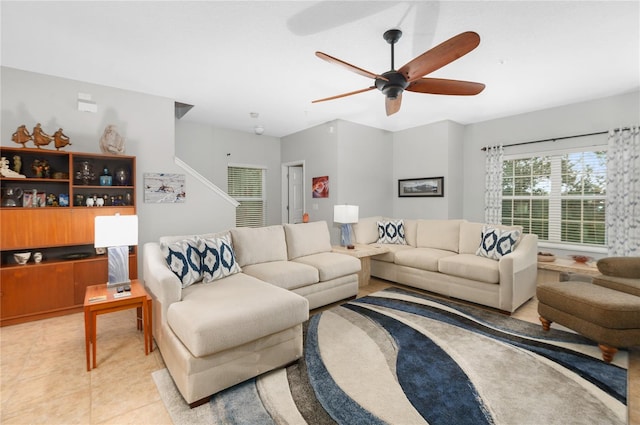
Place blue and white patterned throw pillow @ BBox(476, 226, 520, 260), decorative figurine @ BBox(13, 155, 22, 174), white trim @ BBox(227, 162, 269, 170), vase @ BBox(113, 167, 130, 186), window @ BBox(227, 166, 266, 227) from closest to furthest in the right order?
decorative figurine @ BBox(13, 155, 22, 174) < blue and white patterned throw pillow @ BBox(476, 226, 520, 260) < vase @ BBox(113, 167, 130, 186) < white trim @ BBox(227, 162, 269, 170) < window @ BBox(227, 166, 266, 227)

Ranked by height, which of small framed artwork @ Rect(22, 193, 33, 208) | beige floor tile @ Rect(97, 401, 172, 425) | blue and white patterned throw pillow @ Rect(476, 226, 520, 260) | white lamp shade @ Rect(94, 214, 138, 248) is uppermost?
small framed artwork @ Rect(22, 193, 33, 208)

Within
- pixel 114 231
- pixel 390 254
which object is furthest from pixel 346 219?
pixel 114 231

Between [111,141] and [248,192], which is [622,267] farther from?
[248,192]

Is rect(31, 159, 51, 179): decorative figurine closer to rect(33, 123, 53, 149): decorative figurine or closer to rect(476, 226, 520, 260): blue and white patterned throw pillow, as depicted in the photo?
rect(33, 123, 53, 149): decorative figurine

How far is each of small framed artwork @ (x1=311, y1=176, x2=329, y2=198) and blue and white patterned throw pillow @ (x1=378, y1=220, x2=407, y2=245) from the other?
1.24 metres

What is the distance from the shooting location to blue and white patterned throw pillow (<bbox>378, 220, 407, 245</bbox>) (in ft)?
15.9

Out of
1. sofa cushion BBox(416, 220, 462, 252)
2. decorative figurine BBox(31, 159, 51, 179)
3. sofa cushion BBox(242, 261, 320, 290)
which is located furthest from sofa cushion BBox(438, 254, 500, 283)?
decorative figurine BBox(31, 159, 51, 179)

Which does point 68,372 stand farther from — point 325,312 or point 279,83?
point 279,83

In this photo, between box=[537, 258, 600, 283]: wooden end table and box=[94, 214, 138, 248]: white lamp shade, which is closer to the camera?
box=[94, 214, 138, 248]: white lamp shade

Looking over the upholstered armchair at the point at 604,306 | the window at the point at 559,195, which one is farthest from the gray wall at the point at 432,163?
the upholstered armchair at the point at 604,306

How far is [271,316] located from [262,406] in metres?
0.51

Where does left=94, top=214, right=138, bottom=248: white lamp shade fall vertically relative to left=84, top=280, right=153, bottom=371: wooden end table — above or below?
above

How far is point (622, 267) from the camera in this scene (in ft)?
9.62

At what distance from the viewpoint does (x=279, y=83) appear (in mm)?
3703
